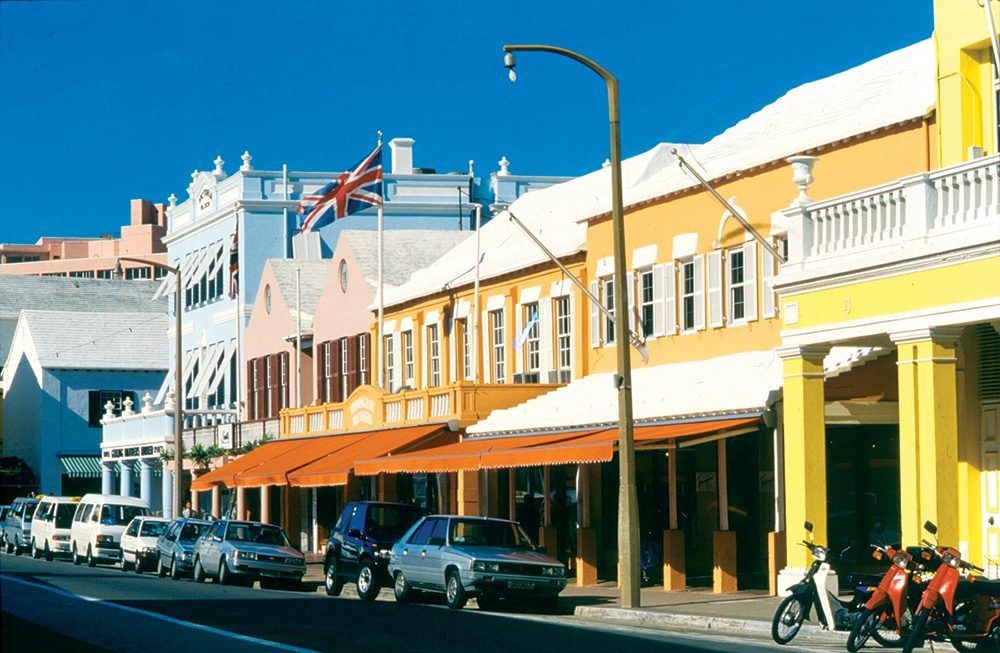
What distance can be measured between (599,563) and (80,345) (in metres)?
50.5

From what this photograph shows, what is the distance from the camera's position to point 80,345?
81812mm

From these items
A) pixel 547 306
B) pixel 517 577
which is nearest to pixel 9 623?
pixel 517 577

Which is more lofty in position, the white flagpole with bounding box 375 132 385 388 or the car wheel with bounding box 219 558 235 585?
the white flagpole with bounding box 375 132 385 388

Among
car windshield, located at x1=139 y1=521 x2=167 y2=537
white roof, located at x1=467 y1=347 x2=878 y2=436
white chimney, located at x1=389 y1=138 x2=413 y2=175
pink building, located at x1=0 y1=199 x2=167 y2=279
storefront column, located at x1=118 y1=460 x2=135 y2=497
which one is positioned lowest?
car windshield, located at x1=139 y1=521 x2=167 y2=537

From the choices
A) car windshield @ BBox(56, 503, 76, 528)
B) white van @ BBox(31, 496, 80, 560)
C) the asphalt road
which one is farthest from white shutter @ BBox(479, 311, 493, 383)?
car windshield @ BBox(56, 503, 76, 528)

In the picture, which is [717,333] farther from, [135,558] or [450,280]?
[135,558]

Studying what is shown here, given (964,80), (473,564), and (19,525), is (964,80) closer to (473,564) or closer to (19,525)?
(473,564)

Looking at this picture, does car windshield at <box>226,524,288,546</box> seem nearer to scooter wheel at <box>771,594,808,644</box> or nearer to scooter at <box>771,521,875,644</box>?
scooter at <box>771,521,875,644</box>

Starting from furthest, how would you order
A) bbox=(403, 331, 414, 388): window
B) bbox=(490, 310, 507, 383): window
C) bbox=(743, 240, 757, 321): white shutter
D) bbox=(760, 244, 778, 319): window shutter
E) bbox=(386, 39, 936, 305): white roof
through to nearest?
bbox=(403, 331, 414, 388): window → bbox=(490, 310, 507, 383): window → bbox=(743, 240, 757, 321): white shutter → bbox=(760, 244, 778, 319): window shutter → bbox=(386, 39, 936, 305): white roof

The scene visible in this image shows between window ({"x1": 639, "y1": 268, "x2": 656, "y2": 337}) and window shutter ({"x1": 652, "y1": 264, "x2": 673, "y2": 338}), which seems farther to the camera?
window ({"x1": 639, "y1": 268, "x2": 656, "y2": 337})

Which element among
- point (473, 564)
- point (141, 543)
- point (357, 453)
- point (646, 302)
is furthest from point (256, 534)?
point (473, 564)

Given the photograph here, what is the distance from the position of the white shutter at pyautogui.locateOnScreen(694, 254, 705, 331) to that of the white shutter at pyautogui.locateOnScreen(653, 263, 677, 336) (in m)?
0.78

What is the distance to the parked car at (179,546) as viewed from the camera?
38.0m

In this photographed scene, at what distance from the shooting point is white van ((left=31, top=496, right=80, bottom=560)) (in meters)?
49.9
